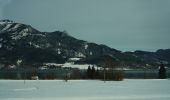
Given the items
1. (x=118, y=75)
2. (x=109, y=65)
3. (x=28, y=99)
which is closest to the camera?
(x=28, y=99)

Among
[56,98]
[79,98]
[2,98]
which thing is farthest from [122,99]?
Answer: [2,98]

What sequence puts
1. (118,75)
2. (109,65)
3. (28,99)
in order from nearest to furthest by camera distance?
(28,99)
(118,75)
(109,65)

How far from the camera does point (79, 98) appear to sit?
22594 millimetres

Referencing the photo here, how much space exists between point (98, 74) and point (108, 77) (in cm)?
397

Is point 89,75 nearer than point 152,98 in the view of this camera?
No

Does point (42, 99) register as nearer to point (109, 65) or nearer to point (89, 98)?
point (89, 98)

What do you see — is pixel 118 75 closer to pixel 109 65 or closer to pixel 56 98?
pixel 109 65

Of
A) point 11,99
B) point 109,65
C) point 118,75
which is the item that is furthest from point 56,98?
point 109,65

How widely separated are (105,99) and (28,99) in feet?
14.7

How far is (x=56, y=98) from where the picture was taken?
22.5 meters

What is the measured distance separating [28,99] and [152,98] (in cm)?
756

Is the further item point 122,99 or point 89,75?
point 89,75

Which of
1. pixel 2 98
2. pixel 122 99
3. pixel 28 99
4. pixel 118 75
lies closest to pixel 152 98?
pixel 122 99

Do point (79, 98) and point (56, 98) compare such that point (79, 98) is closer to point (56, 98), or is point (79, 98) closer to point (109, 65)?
point (56, 98)
